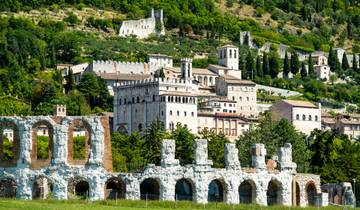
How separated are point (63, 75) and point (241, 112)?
90.2ft

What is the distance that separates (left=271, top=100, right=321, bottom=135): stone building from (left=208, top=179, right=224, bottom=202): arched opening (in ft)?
262

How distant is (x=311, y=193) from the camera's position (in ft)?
254

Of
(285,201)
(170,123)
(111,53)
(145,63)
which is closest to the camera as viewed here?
(285,201)

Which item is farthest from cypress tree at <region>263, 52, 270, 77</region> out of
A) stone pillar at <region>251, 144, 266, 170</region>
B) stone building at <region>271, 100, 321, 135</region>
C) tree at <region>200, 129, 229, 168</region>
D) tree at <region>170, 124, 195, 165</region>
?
stone pillar at <region>251, 144, 266, 170</region>

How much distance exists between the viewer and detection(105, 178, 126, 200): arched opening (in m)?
69.7

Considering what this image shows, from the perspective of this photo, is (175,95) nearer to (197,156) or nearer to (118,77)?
(118,77)

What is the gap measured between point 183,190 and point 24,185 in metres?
15.1

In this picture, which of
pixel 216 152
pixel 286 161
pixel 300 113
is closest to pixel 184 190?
pixel 286 161

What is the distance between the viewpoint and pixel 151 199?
231 ft

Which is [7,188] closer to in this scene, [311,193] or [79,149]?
[311,193]

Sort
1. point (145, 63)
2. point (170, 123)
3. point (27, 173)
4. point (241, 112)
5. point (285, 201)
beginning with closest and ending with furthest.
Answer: point (27, 173)
point (285, 201)
point (170, 123)
point (241, 112)
point (145, 63)

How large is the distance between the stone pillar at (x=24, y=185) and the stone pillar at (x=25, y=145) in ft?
1.59

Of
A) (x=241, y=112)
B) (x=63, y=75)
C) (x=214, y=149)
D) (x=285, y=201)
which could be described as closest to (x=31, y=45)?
(x=63, y=75)

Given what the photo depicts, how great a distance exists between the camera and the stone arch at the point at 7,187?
68.9 metres
